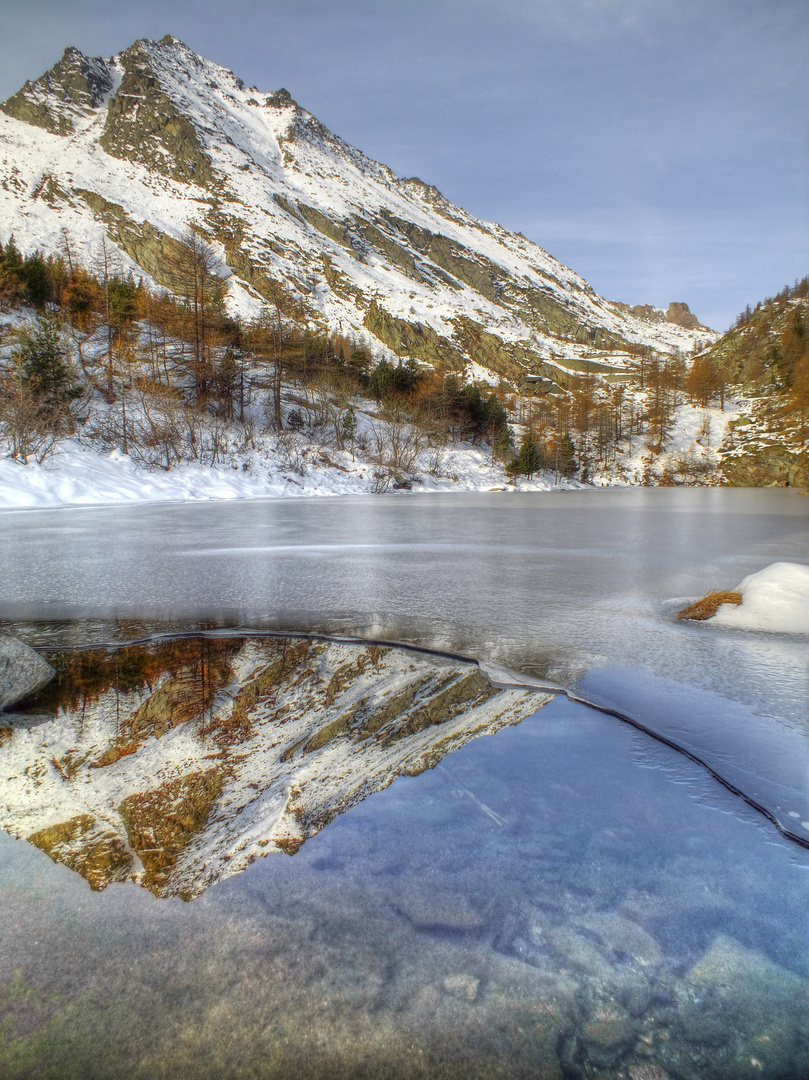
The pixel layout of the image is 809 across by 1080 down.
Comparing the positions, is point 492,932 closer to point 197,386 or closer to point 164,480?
point 164,480

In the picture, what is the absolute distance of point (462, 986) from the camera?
3.42 ft

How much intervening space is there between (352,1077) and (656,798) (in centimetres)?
116

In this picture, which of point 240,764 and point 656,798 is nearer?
point 656,798

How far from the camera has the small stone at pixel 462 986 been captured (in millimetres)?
1018

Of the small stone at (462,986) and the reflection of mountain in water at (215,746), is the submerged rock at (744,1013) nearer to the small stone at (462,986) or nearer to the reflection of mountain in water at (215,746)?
the small stone at (462,986)

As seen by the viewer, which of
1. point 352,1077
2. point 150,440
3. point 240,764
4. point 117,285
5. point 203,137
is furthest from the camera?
point 203,137

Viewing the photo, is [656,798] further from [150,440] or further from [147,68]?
[147,68]

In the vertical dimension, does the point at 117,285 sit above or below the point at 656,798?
above

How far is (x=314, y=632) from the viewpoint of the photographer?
3.50 metres

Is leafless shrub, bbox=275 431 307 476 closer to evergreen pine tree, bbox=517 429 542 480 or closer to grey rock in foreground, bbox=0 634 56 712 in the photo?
evergreen pine tree, bbox=517 429 542 480

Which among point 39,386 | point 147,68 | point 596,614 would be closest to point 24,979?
point 596,614

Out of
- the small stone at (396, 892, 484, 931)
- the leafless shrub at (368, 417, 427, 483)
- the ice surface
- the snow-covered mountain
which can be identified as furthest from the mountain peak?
the small stone at (396, 892, 484, 931)

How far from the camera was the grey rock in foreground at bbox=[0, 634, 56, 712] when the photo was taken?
8.11 feet

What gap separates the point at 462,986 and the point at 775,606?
3547 mm
